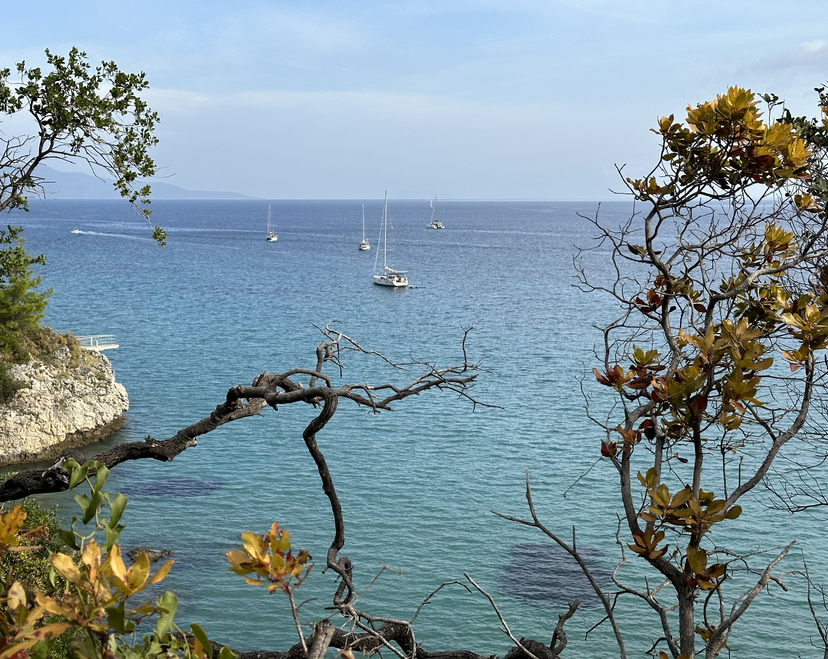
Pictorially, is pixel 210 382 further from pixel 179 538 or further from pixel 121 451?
pixel 121 451

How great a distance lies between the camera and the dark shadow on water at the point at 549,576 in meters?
16.1

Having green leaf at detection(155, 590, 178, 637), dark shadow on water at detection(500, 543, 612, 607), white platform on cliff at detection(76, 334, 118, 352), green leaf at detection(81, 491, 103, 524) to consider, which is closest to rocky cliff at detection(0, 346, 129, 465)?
white platform on cliff at detection(76, 334, 118, 352)

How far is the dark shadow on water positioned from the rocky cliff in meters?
14.1

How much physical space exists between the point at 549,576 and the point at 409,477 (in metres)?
6.43

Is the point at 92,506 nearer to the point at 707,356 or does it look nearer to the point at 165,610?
the point at 165,610

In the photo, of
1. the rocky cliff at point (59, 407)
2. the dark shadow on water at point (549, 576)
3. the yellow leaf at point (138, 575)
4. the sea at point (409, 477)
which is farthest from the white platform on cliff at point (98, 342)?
the yellow leaf at point (138, 575)

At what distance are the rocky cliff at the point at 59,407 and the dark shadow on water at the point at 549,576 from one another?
46.2 feet

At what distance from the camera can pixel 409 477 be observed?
2252 cm

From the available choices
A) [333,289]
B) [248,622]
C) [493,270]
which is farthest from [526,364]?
[493,270]

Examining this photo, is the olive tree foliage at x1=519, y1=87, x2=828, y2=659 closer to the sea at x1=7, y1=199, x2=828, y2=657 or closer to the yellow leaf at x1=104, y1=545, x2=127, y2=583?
the sea at x1=7, y1=199, x2=828, y2=657

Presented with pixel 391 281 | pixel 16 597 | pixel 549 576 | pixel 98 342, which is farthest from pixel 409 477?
pixel 391 281

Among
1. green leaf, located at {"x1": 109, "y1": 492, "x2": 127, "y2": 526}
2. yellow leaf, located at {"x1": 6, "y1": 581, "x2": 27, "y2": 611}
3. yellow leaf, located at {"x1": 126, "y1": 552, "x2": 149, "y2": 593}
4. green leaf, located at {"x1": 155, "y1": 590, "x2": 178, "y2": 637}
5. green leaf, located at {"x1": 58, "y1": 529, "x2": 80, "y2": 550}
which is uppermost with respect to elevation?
green leaf, located at {"x1": 109, "y1": 492, "x2": 127, "y2": 526}

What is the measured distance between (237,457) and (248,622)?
32.2 feet

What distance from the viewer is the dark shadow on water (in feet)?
52.9
